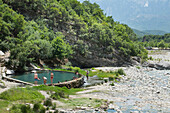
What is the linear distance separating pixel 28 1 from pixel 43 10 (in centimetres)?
660

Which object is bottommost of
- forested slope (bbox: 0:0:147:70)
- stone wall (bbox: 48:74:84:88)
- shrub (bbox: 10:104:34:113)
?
stone wall (bbox: 48:74:84:88)

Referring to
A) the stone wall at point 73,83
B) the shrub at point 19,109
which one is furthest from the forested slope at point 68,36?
the shrub at point 19,109

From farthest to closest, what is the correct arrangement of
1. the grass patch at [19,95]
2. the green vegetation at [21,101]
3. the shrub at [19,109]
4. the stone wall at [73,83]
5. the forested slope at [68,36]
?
the forested slope at [68,36], the stone wall at [73,83], the grass patch at [19,95], the green vegetation at [21,101], the shrub at [19,109]

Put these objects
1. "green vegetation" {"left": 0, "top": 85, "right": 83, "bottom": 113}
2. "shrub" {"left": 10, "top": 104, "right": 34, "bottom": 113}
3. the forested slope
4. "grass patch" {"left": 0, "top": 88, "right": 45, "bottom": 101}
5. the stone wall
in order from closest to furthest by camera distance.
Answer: "shrub" {"left": 10, "top": 104, "right": 34, "bottom": 113}
"green vegetation" {"left": 0, "top": 85, "right": 83, "bottom": 113}
"grass patch" {"left": 0, "top": 88, "right": 45, "bottom": 101}
the stone wall
the forested slope

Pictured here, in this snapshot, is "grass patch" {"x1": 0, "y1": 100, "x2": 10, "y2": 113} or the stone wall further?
the stone wall

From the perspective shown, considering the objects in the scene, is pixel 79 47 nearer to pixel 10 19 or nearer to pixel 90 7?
pixel 10 19

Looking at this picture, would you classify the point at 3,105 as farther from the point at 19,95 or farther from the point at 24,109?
the point at 19,95

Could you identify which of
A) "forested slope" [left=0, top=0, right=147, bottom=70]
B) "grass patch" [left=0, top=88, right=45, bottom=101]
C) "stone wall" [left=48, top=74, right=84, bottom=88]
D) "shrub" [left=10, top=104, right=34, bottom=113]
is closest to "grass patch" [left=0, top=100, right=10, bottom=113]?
"shrub" [left=10, top=104, right=34, bottom=113]

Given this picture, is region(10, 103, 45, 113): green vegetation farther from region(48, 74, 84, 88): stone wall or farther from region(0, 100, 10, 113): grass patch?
region(48, 74, 84, 88): stone wall

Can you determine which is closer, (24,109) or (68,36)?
(24,109)

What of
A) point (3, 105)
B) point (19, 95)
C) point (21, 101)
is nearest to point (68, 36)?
point (19, 95)

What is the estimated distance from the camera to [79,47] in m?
68.4

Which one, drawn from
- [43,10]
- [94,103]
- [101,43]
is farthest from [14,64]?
[101,43]

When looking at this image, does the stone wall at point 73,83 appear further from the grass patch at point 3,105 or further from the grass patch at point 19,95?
the grass patch at point 3,105
